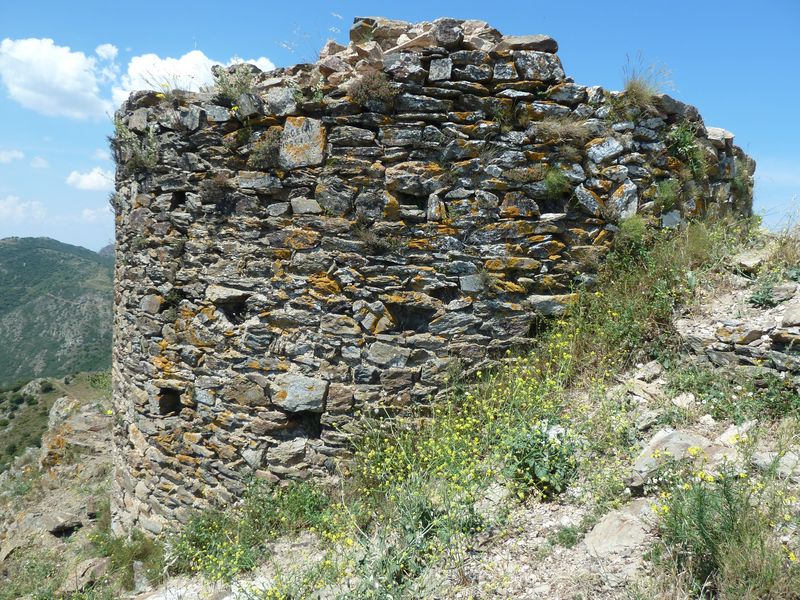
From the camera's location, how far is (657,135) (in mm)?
5496

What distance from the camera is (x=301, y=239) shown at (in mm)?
4863

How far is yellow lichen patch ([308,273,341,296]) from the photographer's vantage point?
483cm

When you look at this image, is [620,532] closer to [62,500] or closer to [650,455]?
[650,455]

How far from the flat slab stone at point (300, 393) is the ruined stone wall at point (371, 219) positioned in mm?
13

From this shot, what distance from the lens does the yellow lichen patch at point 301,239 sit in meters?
4.85

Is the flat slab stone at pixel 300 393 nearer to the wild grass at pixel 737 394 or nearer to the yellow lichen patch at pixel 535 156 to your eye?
the yellow lichen patch at pixel 535 156

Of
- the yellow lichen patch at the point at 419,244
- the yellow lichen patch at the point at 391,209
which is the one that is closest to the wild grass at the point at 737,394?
the yellow lichen patch at the point at 419,244

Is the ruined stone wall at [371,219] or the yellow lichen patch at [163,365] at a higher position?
the ruined stone wall at [371,219]

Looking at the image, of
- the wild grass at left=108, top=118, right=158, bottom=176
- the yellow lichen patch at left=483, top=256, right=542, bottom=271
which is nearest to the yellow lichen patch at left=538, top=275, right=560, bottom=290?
the yellow lichen patch at left=483, top=256, right=542, bottom=271

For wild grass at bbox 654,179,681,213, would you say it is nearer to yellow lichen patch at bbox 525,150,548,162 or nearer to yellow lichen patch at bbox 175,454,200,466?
yellow lichen patch at bbox 525,150,548,162

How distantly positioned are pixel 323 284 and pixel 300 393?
1049mm

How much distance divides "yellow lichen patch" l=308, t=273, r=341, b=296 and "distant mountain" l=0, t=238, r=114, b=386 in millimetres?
59235

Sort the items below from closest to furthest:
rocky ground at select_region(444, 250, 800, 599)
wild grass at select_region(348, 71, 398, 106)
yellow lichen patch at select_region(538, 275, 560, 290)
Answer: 1. rocky ground at select_region(444, 250, 800, 599)
2. wild grass at select_region(348, 71, 398, 106)
3. yellow lichen patch at select_region(538, 275, 560, 290)

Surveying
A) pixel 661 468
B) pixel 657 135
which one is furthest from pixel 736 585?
pixel 657 135
